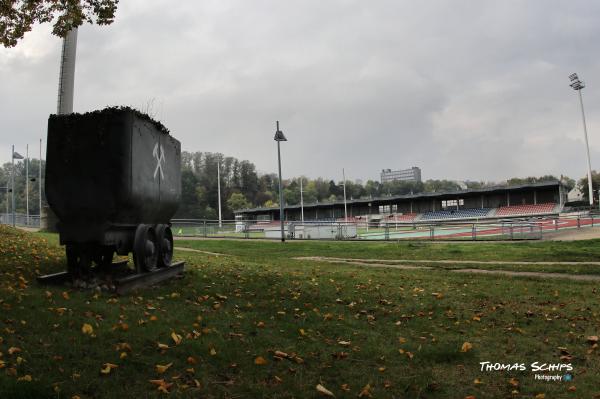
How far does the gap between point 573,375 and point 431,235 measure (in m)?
25.5

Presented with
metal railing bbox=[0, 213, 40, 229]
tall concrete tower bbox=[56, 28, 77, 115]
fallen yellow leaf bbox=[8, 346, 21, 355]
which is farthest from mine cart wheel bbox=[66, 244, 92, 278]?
metal railing bbox=[0, 213, 40, 229]

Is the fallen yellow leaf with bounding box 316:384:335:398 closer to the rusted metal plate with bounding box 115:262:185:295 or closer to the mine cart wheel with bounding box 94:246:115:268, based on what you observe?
the rusted metal plate with bounding box 115:262:185:295

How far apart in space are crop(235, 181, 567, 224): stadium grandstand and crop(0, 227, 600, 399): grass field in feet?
181

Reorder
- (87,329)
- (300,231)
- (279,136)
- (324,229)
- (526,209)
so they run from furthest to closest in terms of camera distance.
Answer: (526,209) < (300,231) < (324,229) < (279,136) < (87,329)

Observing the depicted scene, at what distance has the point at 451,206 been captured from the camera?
77.9 meters

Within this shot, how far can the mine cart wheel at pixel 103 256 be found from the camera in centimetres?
792

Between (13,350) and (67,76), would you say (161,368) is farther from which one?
(67,76)

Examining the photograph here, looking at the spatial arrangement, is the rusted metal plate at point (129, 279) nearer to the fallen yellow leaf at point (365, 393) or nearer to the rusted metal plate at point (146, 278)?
the rusted metal plate at point (146, 278)

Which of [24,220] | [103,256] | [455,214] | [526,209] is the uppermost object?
[24,220]

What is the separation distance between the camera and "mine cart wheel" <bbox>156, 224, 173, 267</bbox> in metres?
9.14

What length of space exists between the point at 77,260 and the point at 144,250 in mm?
1064

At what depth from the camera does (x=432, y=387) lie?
462 centimetres

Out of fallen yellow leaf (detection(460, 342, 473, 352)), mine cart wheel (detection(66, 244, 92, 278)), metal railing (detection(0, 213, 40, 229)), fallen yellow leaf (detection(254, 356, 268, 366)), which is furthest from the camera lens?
metal railing (detection(0, 213, 40, 229))

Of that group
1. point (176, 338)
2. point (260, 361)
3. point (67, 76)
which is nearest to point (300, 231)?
point (67, 76)
